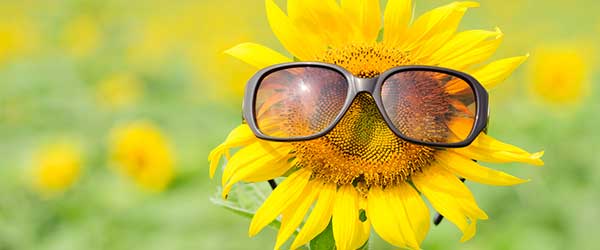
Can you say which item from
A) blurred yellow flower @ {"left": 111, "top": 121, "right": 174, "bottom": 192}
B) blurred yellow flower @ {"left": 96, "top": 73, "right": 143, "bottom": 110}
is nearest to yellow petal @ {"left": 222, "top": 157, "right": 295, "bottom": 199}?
blurred yellow flower @ {"left": 111, "top": 121, "right": 174, "bottom": 192}

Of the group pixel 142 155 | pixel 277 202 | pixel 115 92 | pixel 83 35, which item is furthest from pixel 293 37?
pixel 115 92

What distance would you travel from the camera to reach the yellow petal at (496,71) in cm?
140

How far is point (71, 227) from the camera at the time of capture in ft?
11.3

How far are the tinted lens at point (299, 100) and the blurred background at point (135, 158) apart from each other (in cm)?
131

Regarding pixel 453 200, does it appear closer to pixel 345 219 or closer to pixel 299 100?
pixel 345 219

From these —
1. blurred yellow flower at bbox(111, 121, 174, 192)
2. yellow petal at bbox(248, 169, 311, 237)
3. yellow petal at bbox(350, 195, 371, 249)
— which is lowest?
yellow petal at bbox(350, 195, 371, 249)

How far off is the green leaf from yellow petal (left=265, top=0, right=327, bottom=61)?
0.28m

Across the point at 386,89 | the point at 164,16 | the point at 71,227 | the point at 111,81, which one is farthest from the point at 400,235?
the point at 164,16

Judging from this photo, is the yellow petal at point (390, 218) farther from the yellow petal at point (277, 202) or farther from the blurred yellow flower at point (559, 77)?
the blurred yellow flower at point (559, 77)

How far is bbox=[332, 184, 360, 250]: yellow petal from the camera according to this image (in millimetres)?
1351

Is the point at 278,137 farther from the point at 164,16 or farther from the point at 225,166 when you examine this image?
the point at 164,16

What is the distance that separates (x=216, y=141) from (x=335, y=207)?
288cm

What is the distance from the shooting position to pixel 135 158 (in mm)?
3605

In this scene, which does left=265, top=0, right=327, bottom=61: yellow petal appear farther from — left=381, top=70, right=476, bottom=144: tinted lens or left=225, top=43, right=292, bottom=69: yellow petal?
left=381, top=70, right=476, bottom=144: tinted lens
